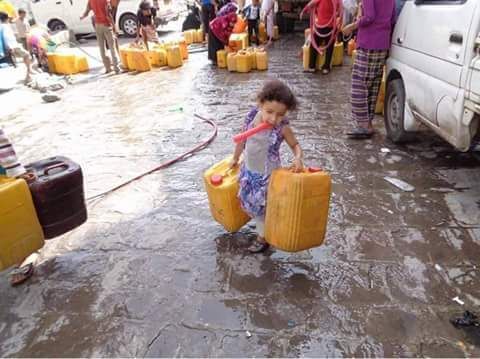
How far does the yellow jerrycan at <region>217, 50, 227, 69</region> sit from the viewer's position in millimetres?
9586

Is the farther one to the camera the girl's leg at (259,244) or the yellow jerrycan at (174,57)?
the yellow jerrycan at (174,57)

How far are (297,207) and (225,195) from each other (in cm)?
62

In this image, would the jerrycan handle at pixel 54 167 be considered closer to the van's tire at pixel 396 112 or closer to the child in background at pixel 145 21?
the van's tire at pixel 396 112

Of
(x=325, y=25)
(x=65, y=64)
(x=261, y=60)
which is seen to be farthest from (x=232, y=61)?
(x=65, y=64)

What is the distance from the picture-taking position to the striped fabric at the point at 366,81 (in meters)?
4.64

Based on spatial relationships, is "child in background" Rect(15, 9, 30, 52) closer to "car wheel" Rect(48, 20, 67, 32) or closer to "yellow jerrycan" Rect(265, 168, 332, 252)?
"car wheel" Rect(48, 20, 67, 32)

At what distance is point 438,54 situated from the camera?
139 inches

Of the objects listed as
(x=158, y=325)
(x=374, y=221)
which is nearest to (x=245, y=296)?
(x=158, y=325)

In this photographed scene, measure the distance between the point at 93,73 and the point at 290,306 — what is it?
936 cm

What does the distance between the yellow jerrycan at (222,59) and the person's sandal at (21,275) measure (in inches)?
298

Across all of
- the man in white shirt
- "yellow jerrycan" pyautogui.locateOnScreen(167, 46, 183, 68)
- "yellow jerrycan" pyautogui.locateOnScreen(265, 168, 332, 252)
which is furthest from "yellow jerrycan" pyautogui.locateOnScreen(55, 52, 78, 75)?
"yellow jerrycan" pyautogui.locateOnScreen(265, 168, 332, 252)

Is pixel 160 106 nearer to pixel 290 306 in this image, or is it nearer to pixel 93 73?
pixel 93 73

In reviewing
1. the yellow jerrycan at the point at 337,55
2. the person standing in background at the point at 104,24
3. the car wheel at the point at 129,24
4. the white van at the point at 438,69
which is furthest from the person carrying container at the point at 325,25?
the car wheel at the point at 129,24

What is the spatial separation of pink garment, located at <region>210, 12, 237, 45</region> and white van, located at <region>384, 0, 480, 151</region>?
5.45 m
